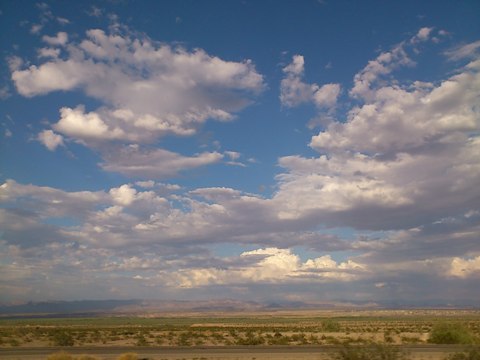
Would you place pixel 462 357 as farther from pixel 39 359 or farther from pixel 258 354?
pixel 39 359

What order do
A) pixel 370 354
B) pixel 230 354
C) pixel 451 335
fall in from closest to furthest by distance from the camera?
1. pixel 370 354
2. pixel 230 354
3. pixel 451 335

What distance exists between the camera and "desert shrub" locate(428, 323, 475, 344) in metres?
50.1

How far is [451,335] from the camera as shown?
168 ft

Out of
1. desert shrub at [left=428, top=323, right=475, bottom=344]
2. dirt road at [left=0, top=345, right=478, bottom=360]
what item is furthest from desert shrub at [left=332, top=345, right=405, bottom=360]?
desert shrub at [left=428, top=323, right=475, bottom=344]

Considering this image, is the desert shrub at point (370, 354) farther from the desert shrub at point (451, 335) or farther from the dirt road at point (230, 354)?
the desert shrub at point (451, 335)

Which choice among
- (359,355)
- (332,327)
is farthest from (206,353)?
(332,327)

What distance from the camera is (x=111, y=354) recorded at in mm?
39188

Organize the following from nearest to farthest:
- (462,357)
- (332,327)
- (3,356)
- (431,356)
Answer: (462,357)
(431,356)
(3,356)
(332,327)

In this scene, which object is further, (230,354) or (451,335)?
(451,335)

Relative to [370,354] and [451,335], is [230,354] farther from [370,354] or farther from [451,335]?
[451,335]

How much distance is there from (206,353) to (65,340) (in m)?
22.5

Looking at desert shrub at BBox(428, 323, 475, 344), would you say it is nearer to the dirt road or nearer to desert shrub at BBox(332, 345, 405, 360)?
the dirt road

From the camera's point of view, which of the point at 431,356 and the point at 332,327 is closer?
the point at 431,356

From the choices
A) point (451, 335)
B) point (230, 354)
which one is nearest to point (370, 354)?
point (230, 354)
